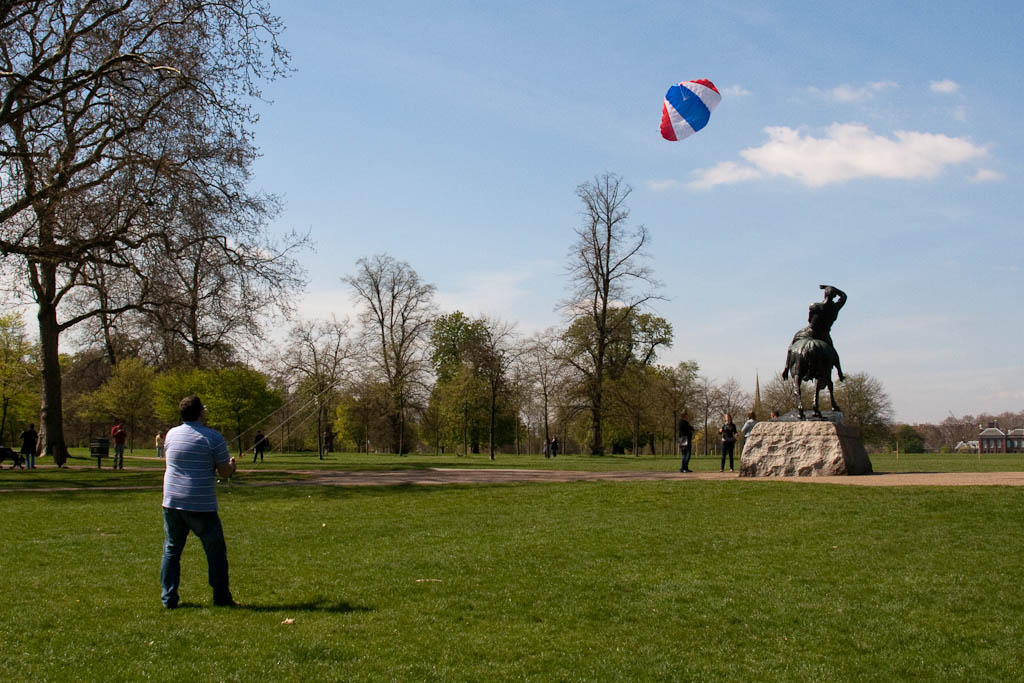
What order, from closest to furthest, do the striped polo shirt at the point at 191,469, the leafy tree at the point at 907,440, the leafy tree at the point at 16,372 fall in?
the striped polo shirt at the point at 191,469, the leafy tree at the point at 16,372, the leafy tree at the point at 907,440

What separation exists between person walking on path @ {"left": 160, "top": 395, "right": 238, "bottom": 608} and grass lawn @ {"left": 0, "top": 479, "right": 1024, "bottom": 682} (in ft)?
0.99

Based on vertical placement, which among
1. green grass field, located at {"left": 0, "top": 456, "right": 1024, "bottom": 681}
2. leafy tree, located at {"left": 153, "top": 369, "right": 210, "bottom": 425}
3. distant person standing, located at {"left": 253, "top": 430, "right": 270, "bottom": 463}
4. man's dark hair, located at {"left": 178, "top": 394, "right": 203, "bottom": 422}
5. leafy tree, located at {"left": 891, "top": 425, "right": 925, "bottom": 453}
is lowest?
leafy tree, located at {"left": 891, "top": 425, "right": 925, "bottom": 453}

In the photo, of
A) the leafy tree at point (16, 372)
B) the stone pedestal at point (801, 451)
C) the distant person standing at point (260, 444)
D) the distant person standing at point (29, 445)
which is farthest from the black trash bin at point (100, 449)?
the stone pedestal at point (801, 451)

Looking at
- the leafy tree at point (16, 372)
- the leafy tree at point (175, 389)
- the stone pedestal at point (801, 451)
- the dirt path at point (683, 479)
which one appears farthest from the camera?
the leafy tree at point (16, 372)

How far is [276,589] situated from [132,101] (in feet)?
66.4

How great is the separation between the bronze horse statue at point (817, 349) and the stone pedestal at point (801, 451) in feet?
3.29

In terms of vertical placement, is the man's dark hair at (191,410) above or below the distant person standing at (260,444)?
above

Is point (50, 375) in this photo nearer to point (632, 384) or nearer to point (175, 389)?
point (175, 389)

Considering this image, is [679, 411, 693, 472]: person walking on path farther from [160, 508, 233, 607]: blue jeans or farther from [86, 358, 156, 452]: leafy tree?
[86, 358, 156, 452]: leafy tree

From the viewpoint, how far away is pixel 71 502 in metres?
17.6

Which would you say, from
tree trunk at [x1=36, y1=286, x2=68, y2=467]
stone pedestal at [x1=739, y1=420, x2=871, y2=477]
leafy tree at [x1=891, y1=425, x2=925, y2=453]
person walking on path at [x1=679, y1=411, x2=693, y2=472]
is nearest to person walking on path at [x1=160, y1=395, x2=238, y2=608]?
stone pedestal at [x1=739, y1=420, x2=871, y2=477]

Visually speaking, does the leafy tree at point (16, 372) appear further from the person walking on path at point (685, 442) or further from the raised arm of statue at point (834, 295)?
the raised arm of statue at point (834, 295)

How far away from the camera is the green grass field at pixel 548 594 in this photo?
Answer: 6.75 meters

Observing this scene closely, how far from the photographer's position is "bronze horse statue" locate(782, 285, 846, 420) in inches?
868
